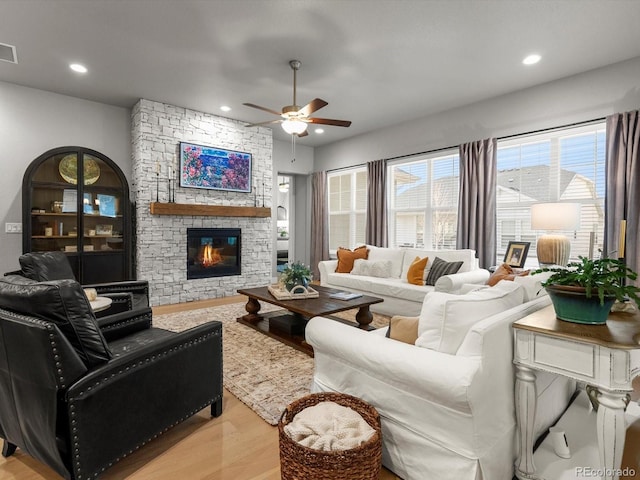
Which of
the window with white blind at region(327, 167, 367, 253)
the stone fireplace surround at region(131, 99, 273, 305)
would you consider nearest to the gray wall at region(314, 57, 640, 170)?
the window with white blind at region(327, 167, 367, 253)

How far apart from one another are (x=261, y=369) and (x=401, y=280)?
2502mm

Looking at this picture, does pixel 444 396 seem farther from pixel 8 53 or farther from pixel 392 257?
pixel 8 53

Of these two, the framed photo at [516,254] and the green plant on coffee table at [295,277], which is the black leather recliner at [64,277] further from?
the framed photo at [516,254]

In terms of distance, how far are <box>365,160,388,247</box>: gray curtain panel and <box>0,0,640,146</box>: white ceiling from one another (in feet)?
4.83

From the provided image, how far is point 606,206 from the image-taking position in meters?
3.61

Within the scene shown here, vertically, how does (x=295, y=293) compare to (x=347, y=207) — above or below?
below

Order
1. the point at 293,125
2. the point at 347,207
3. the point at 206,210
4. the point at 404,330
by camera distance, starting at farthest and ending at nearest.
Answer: the point at 347,207 < the point at 206,210 < the point at 293,125 < the point at 404,330

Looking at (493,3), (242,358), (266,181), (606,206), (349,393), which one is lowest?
(242,358)

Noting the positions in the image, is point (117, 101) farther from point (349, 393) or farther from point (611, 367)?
point (611, 367)

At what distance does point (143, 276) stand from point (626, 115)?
6.05 metres

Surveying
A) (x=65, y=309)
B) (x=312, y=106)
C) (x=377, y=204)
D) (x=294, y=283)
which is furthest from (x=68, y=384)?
(x=377, y=204)

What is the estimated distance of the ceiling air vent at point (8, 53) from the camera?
3.32 meters

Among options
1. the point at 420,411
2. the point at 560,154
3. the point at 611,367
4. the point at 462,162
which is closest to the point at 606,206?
the point at 560,154

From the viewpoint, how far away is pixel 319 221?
7.23 meters
